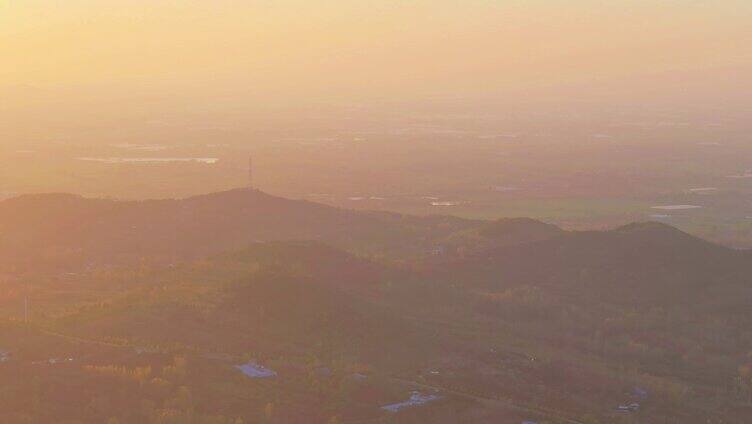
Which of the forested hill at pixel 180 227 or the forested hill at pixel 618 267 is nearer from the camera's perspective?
the forested hill at pixel 618 267

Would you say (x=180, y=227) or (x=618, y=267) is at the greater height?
(x=618, y=267)

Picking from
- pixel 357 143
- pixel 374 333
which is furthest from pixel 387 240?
pixel 357 143

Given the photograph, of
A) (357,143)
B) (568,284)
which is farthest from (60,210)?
(357,143)

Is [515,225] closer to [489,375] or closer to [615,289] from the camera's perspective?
[615,289]

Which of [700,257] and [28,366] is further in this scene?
[700,257]

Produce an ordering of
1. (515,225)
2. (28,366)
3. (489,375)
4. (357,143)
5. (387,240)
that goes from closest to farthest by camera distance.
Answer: (28,366)
(489,375)
(515,225)
(387,240)
(357,143)

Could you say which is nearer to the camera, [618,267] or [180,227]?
[618,267]

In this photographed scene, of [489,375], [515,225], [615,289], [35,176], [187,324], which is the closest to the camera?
[489,375]

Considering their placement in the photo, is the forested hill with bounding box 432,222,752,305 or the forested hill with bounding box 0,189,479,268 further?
the forested hill with bounding box 0,189,479,268
